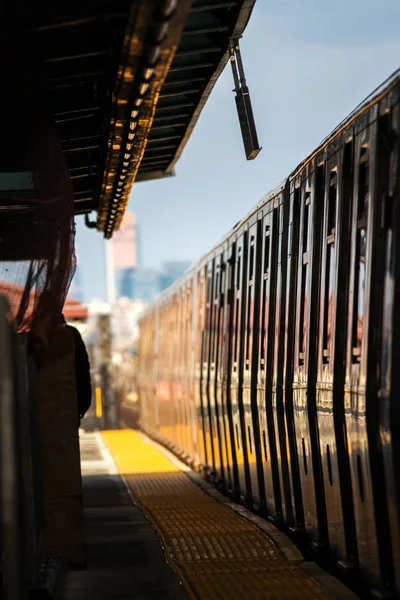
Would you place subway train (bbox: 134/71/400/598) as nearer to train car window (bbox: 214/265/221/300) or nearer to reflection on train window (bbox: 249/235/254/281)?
reflection on train window (bbox: 249/235/254/281)

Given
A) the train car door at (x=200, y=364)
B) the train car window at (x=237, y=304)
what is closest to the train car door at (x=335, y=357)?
the train car window at (x=237, y=304)

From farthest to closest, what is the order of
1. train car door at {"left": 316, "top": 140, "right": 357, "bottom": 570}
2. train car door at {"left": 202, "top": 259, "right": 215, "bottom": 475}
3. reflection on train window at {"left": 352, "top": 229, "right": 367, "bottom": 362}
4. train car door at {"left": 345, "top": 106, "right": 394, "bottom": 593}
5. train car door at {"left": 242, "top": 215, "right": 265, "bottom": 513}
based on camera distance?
train car door at {"left": 202, "top": 259, "right": 215, "bottom": 475}, train car door at {"left": 242, "top": 215, "right": 265, "bottom": 513}, train car door at {"left": 316, "top": 140, "right": 357, "bottom": 570}, reflection on train window at {"left": 352, "top": 229, "right": 367, "bottom": 362}, train car door at {"left": 345, "top": 106, "right": 394, "bottom": 593}

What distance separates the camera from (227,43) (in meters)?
9.59

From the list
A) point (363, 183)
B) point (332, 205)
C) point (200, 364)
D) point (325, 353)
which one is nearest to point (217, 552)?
point (325, 353)

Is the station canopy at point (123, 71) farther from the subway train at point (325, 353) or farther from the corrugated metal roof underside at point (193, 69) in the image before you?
the subway train at point (325, 353)

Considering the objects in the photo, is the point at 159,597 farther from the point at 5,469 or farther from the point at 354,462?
the point at 5,469

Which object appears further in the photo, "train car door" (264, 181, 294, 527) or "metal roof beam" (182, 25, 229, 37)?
"train car door" (264, 181, 294, 527)

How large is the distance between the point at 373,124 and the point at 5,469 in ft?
9.37

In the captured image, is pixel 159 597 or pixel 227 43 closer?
pixel 159 597

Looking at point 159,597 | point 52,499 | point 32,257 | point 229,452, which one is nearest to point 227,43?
point 32,257

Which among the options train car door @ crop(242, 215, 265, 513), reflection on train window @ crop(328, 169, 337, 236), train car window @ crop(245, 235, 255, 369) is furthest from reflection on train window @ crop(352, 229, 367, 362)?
train car window @ crop(245, 235, 255, 369)

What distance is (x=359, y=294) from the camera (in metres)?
7.17

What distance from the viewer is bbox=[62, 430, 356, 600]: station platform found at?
7.48 m

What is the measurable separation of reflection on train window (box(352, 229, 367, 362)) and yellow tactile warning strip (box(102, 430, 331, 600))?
147 cm
